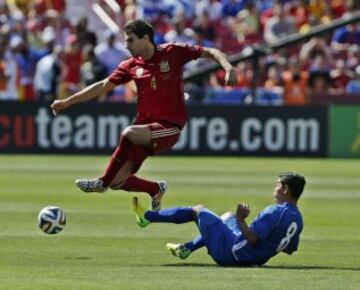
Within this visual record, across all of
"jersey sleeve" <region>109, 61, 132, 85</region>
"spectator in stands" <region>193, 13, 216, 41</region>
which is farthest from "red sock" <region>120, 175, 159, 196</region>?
"spectator in stands" <region>193, 13, 216, 41</region>

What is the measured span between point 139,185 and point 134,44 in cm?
172

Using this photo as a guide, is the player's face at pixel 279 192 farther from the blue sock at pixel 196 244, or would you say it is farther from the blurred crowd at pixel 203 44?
the blurred crowd at pixel 203 44

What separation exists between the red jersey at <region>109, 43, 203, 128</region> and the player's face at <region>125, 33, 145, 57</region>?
193mm

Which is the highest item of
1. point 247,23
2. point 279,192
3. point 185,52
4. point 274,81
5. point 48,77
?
point 247,23

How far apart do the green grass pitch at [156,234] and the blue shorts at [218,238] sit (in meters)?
0.13

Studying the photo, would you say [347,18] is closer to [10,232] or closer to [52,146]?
[52,146]

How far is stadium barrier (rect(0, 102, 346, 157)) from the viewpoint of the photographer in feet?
89.8

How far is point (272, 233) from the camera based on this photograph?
10.4m

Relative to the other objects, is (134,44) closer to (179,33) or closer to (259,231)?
(259,231)

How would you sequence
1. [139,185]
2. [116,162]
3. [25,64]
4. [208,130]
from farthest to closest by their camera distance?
[25,64]
[208,130]
[139,185]
[116,162]

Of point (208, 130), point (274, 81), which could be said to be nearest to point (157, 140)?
point (208, 130)

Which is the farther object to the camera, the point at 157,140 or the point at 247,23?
the point at 247,23

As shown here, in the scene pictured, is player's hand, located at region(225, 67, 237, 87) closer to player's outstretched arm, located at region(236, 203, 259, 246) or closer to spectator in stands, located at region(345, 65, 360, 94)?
player's outstretched arm, located at region(236, 203, 259, 246)

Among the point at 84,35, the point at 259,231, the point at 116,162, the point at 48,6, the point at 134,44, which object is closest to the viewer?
the point at 259,231
